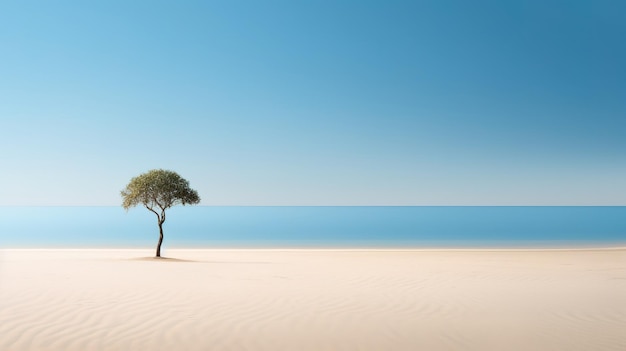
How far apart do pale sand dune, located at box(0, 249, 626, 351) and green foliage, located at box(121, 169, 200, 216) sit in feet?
23.1

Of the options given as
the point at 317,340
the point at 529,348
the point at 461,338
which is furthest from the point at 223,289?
the point at 529,348

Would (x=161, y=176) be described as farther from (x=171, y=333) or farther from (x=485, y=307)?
(x=485, y=307)

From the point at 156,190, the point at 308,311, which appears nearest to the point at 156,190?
the point at 156,190

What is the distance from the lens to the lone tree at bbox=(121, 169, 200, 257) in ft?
81.5

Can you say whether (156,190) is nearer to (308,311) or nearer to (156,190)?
(156,190)

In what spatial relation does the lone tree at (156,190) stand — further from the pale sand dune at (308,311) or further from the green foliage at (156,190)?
the pale sand dune at (308,311)

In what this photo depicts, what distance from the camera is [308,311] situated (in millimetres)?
11195

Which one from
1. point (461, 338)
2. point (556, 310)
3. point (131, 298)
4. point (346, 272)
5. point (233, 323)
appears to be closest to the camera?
point (461, 338)

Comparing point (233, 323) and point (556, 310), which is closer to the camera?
point (233, 323)

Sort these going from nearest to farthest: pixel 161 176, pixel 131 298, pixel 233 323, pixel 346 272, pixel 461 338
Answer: pixel 461 338 < pixel 233 323 < pixel 131 298 < pixel 346 272 < pixel 161 176

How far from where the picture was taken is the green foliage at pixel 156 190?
2483cm

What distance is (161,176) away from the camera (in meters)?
25.0

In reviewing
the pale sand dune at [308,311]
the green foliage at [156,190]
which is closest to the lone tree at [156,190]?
the green foliage at [156,190]

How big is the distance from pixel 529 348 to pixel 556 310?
397 cm
